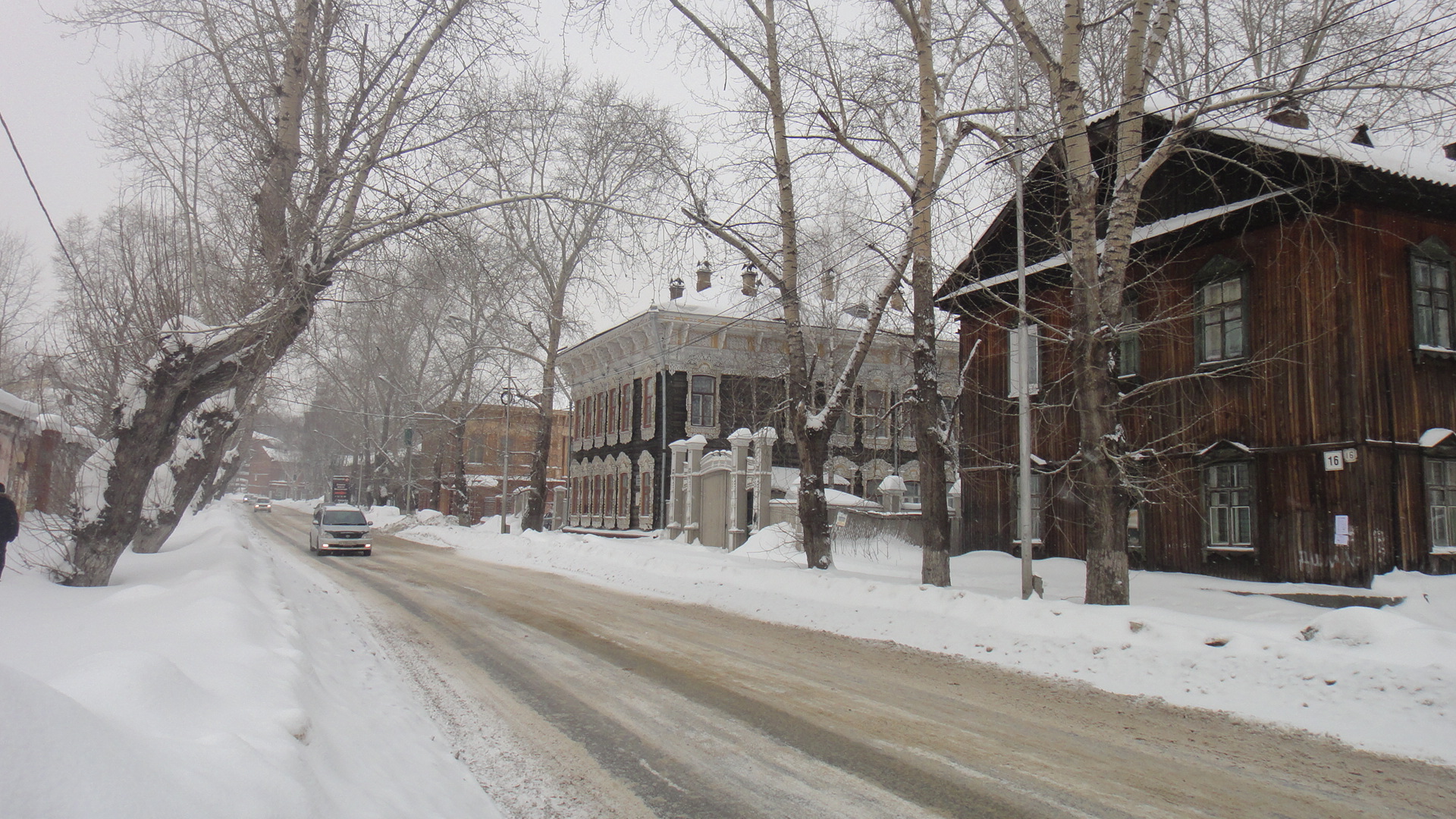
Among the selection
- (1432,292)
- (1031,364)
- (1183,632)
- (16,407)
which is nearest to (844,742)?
(1183,632)

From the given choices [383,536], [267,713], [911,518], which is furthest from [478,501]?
[267,713]

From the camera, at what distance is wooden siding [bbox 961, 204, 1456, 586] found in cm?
1420

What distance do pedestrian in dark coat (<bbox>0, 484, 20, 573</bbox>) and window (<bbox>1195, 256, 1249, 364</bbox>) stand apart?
717 inches

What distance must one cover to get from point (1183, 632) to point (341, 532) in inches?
965

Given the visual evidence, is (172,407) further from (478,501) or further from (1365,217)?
(478,501)

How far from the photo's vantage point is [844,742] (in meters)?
6.18

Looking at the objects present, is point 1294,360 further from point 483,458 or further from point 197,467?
point 483,458

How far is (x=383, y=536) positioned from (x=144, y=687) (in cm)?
4095

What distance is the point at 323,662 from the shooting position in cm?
829

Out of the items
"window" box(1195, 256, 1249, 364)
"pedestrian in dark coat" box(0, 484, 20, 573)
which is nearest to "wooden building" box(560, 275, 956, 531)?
"window" box(1195, 256, 1249, 364)

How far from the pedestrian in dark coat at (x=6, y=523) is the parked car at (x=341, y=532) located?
57.3 ft

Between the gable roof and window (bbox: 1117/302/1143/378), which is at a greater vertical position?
the gable roof

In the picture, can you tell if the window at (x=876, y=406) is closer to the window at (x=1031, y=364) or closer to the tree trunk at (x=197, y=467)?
the window at (x=1031, y=364)

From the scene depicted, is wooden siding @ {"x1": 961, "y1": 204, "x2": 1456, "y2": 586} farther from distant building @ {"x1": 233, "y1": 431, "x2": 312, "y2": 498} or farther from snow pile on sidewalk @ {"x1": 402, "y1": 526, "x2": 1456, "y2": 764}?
distant building @ {"x1": 233, "y1": 431, "x2": 312, "y2": 498}
